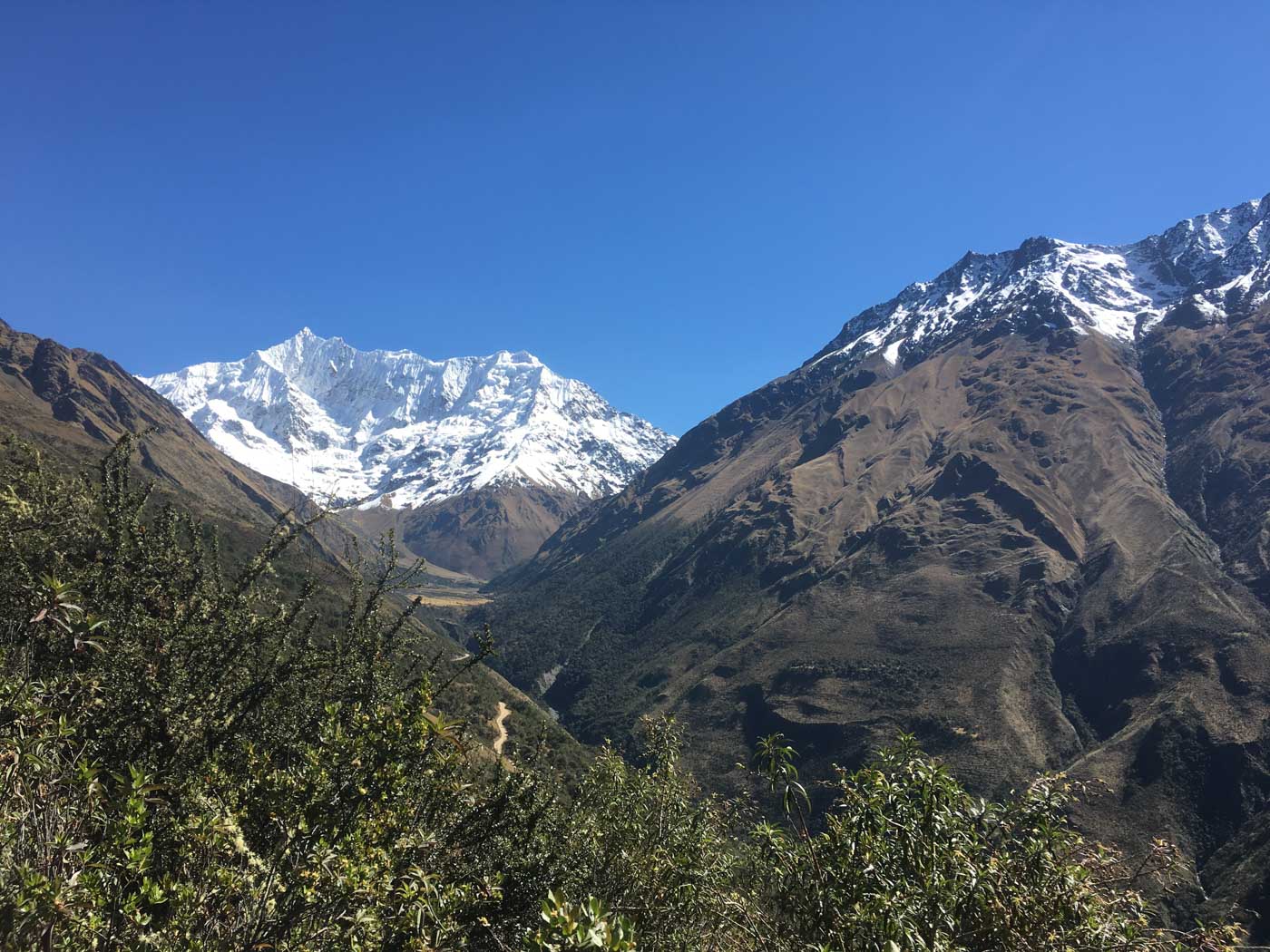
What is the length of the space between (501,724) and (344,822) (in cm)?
11045

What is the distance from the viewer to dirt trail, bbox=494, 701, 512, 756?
9219cm

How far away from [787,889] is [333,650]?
42.4 feet

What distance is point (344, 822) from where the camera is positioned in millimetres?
9969

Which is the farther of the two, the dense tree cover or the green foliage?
the dense tree cover

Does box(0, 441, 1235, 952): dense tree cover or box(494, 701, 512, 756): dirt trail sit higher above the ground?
box(0, 441, 1235, 952): dense tree cover

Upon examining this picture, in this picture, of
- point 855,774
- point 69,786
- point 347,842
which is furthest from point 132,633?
point 855,774

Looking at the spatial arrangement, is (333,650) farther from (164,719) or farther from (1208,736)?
(1208,736)

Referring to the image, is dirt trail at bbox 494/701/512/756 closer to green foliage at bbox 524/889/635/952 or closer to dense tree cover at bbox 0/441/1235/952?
dense tree cover at bbox 0/441/1235/952

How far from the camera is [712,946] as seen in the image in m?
15.3

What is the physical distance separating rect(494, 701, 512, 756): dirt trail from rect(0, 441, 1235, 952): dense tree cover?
239 feet

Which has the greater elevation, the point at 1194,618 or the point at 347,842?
the point at 1194,618

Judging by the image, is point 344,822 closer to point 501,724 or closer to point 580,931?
point 580,931

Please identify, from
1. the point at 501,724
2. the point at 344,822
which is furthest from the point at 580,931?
the point at 501,724

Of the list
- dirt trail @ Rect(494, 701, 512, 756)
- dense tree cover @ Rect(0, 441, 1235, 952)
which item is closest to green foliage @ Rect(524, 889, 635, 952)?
dense tree cover @ Rect(0, 441, 1235, 952)
